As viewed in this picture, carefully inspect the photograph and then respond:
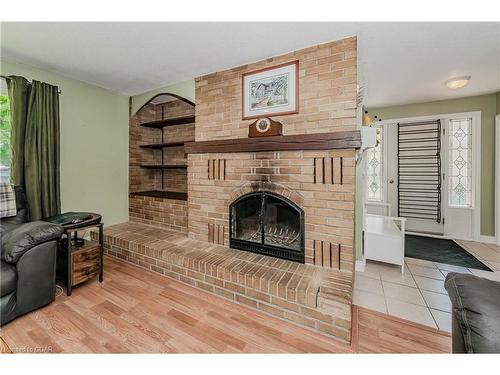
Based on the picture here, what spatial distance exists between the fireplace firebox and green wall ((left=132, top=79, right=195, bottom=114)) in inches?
59.0

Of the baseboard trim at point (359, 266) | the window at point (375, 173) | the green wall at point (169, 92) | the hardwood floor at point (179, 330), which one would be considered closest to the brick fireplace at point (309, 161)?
the green wall at point (169, 92)

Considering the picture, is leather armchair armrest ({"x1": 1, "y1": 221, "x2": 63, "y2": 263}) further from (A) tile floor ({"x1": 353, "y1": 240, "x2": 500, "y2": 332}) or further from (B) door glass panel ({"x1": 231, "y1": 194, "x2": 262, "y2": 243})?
(A) tile floor ({"x1": 353, "y1": 240, "x2": 500, "y2": 332})

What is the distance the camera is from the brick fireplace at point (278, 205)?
1794 mm

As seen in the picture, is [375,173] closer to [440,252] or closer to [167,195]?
[440,252]

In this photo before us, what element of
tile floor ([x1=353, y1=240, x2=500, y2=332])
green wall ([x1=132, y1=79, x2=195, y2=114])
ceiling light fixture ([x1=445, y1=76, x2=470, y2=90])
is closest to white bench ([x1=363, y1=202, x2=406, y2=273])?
tile floor ([x1=353, y1=240, x2=500, y2=332])

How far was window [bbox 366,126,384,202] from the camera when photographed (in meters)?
4.21

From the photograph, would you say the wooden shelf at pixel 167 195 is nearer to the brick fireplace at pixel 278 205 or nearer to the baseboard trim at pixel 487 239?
the brick fireplace at pixel 278 205

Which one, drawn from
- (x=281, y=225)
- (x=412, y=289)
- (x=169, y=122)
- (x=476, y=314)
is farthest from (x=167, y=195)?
(x=476, y=314)

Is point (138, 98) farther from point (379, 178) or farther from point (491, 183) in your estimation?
point (491, 183)

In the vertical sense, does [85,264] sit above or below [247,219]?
below

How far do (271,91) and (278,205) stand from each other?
1.13 m

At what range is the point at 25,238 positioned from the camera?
1628 mm
